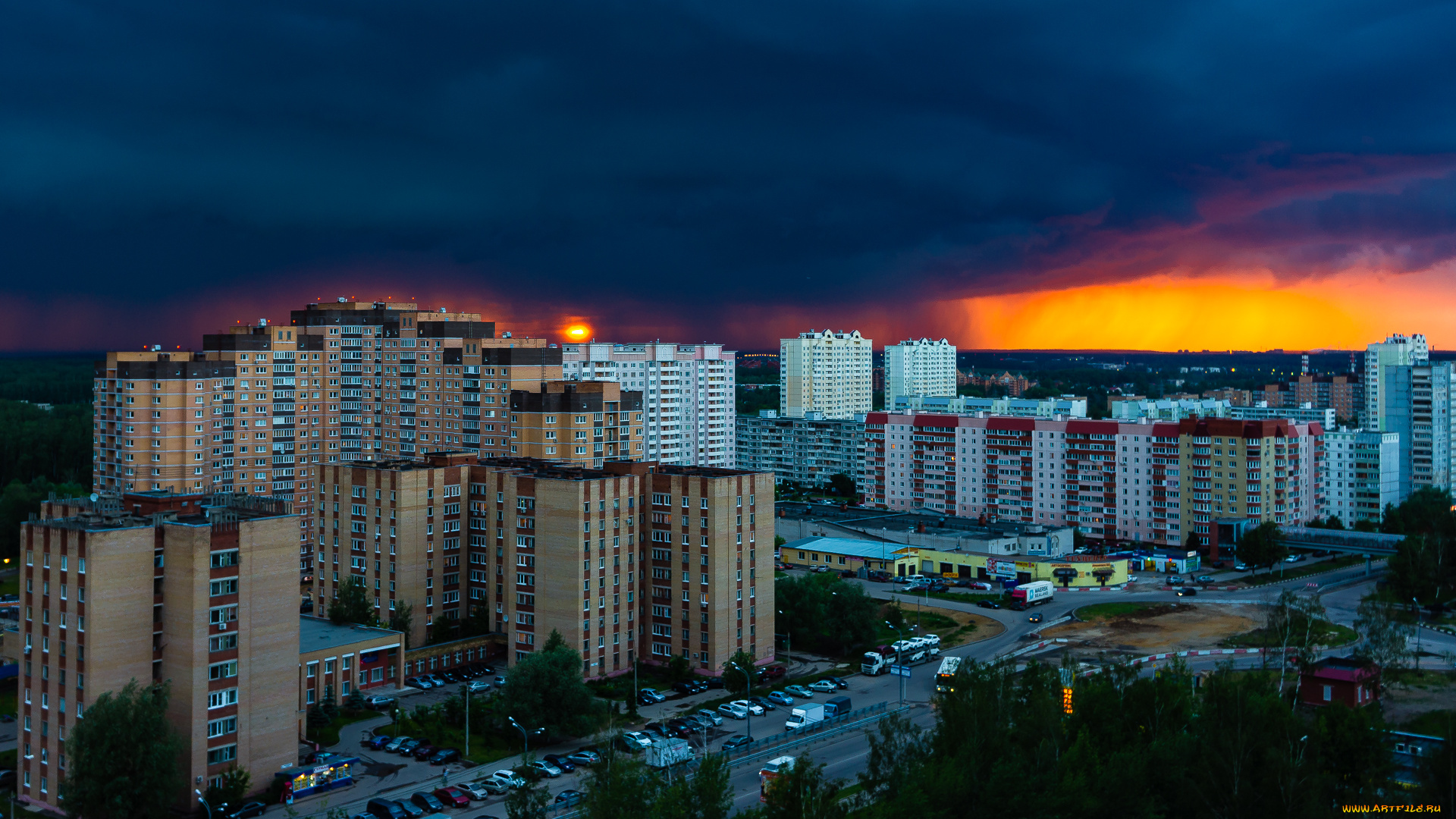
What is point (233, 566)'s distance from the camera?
28203 mm

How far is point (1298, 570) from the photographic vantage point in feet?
201

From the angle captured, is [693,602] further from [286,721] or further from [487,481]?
[286,721]

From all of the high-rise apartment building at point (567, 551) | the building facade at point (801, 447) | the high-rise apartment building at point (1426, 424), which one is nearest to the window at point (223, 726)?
the high-rise apartment building at point (567, 551)

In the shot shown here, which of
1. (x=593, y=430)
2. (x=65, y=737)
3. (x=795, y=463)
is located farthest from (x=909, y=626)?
(x=795, y=463)

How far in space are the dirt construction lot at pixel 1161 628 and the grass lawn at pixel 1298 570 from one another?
7806mm

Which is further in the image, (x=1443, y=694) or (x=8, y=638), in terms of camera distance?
(x=8, y=638)

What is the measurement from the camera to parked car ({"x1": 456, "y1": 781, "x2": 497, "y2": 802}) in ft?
94.5

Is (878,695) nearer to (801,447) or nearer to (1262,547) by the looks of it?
(1262,547)

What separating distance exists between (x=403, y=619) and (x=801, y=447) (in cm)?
6233

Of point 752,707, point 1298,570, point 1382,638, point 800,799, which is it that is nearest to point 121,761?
point 800,799

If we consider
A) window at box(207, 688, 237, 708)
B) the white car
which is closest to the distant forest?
window at box(207, 688, 237, 708)

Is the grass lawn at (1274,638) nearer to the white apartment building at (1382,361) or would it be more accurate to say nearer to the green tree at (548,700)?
the green tree at (548,700)

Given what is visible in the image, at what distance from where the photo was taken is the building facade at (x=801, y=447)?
97875 millimetres

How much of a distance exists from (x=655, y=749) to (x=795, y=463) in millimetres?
71755
